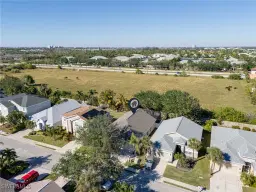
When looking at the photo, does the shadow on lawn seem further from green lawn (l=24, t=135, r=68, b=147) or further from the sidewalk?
green lawn (l=24, t=135, r=68, b=147)

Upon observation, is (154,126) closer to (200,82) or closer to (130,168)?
(130,168)

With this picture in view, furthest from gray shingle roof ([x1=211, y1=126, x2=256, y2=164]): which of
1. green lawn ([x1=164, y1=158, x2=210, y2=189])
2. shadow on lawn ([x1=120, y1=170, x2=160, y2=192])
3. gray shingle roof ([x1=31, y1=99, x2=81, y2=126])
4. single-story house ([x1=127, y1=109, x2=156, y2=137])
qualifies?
gray shingle roof ([x1=31, y1=99, x2=81, y2=126])

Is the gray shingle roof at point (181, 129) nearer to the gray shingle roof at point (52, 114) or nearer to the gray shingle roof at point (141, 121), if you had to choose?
the gray shingle roof at point (141, 121)

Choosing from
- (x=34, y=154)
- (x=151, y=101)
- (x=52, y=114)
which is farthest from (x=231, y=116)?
(x=34, y=154)

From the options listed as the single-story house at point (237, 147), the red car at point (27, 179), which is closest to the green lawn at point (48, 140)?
the red car at point (27, 179)

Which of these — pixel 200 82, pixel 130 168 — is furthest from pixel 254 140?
pixel 200 82

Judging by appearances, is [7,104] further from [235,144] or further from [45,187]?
[235,144]
